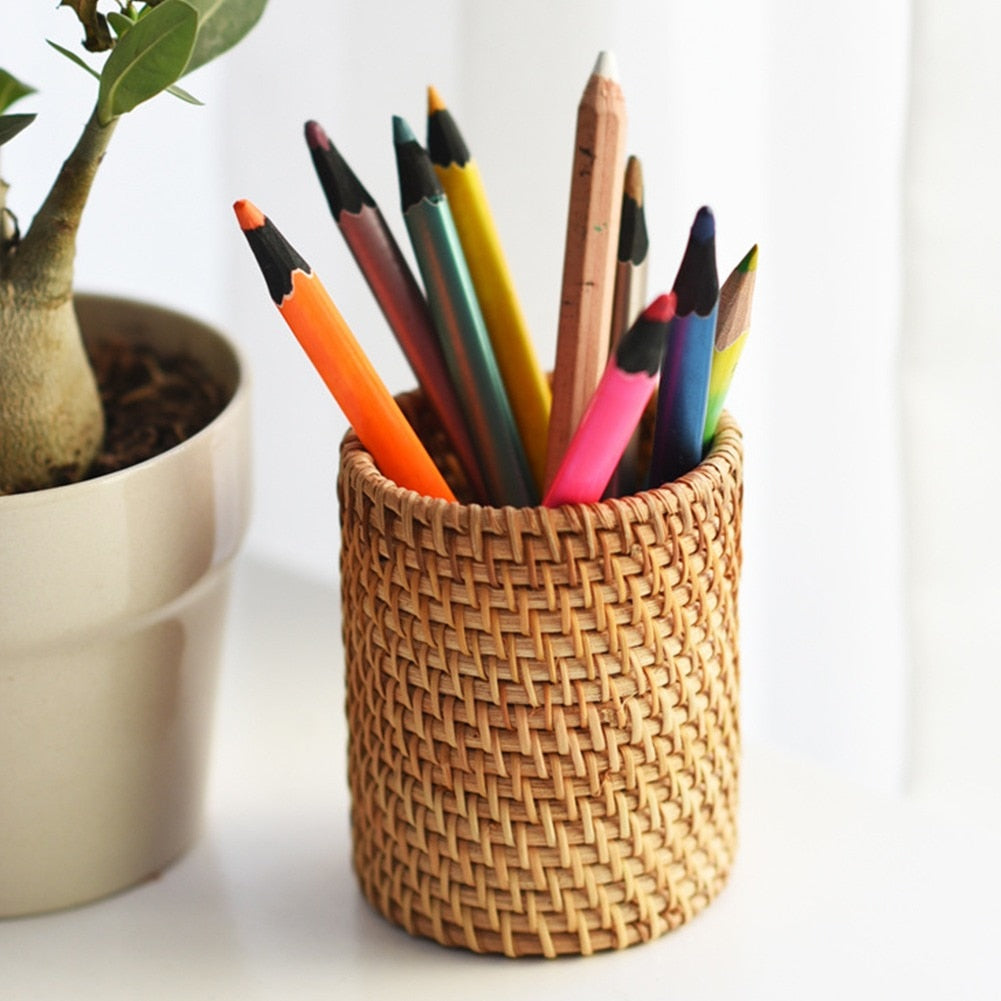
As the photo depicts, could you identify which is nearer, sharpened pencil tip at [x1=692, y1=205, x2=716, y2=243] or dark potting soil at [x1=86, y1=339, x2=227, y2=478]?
sharpened pencil tip at [x1=692, y1=205, x2=716, y2=243]

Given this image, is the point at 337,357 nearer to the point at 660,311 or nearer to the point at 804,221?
the point at 660,311

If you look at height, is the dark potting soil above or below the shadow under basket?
above

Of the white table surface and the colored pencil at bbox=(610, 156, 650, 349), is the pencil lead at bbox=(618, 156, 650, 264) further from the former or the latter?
the white table surface

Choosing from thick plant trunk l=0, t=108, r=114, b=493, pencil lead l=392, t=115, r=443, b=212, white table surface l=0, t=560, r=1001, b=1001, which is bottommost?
white table surface l=0, t=560, r=1001, b=1001

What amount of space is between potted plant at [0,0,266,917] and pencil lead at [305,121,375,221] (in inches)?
1.2

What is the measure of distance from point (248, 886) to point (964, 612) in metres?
0.23

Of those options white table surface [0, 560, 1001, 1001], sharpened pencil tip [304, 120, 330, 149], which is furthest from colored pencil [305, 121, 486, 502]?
white table surface [0, 560, 1001, 1001]

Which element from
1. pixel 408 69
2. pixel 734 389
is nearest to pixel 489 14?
pixel 408 69

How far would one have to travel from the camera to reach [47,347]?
0.39m

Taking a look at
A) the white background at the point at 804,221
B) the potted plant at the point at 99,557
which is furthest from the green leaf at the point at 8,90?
the white background at the point at 804,221

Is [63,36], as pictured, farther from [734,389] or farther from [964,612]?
[964,612]

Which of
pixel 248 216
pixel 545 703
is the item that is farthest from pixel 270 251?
pixel 545 703

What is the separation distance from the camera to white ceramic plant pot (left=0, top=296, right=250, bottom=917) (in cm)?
37

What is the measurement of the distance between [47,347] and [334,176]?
0.09m
